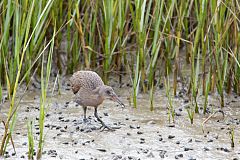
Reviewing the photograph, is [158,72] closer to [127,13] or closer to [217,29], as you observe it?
[127,13]

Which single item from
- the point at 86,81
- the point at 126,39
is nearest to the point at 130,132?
the point at 86,81

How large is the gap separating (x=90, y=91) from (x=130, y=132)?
0.52 metres

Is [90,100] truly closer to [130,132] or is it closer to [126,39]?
[130,132]

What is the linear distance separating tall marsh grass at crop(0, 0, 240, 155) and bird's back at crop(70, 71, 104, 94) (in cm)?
40

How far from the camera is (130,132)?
6023 mm

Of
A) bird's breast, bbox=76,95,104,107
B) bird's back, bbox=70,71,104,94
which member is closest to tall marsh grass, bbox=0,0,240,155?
bird's back, bbox=70,71,104,94

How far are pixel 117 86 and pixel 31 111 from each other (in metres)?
1.17

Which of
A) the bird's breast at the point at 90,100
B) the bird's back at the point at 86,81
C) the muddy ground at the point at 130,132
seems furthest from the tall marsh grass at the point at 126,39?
the bird's breast at the point at 90,100

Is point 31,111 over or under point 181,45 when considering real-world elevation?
under

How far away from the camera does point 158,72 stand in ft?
25.0

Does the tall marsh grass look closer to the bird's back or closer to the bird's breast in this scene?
the bird's back

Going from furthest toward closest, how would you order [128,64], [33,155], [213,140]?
[128,64] < [213,140] < [33,155]

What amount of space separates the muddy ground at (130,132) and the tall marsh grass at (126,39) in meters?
0.13

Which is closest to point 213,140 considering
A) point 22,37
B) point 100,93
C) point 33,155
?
point 100,93
